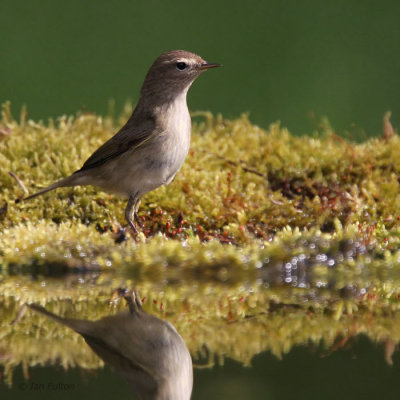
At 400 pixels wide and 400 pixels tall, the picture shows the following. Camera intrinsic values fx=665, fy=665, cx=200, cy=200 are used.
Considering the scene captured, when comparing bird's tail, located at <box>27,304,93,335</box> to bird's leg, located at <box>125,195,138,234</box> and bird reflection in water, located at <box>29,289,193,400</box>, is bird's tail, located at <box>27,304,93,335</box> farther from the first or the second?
bird's leg, located at <box>125,195,138,234</box>

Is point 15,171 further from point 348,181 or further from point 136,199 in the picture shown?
point 348,181

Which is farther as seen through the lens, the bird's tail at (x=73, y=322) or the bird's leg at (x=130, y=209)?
the bird's leg at (x=130, y=209)

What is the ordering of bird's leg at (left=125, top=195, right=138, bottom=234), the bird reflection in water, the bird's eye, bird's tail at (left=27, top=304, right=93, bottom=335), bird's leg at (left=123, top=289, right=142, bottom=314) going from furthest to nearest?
1. the bird's eye
2. bird's leg at (left=125, top=195, right=138, bottom=234)
3. bird's leg at (left=123, top=289, right=142, bottom=314)
4. bird's tail at (left=27, top=304, right=93, bottom=335)
5. the bird reflection in water

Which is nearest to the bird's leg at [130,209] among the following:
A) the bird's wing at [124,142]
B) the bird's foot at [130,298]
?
the bird's wing at [124,142]

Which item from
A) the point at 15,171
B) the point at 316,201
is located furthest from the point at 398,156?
the point at 15,171

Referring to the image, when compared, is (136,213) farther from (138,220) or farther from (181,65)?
(181,65)

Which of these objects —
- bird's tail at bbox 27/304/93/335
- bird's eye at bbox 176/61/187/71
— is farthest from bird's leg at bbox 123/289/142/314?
bird's eye at bbox 176/61/187/71

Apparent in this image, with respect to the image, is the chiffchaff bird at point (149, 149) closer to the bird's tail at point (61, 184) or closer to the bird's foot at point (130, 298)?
the bird's tail at point (61, 184)

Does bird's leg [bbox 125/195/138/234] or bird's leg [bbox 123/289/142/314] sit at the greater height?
bird's leg [bbox 123/289/142/314]
